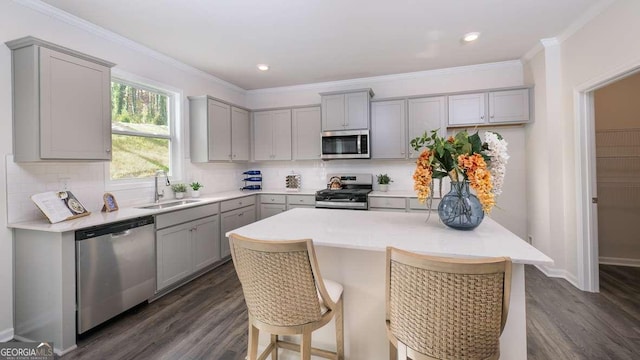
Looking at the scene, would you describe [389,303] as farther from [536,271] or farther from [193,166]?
[193,166]

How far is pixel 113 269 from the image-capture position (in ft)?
7.58

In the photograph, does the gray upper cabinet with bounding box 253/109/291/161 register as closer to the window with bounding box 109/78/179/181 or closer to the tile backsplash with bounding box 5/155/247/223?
the window with bounding box 109/78/179/181

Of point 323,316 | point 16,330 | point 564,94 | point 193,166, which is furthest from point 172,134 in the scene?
point 564,94

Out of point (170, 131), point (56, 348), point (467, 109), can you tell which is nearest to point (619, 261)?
point (467, 109)

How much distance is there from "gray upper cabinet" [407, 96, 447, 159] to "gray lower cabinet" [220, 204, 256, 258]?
97.0 inches

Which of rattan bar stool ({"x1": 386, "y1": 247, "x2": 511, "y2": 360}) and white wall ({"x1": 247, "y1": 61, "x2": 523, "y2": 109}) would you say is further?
white wall ({"x1": 247, "y1": 61, "x2": 523, "y2": 109})

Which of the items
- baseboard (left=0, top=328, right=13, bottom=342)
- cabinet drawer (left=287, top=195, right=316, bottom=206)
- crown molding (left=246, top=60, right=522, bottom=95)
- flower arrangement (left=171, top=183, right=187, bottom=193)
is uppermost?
crown molding (left=246, top=60, right=522, bottom=95)

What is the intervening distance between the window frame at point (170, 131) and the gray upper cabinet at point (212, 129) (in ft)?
0.57

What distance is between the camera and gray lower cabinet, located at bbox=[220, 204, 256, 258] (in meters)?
3.70

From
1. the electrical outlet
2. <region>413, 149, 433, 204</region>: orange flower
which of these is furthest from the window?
<region>413, 149, 433, 204</region>: orange flower

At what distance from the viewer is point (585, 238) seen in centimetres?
285

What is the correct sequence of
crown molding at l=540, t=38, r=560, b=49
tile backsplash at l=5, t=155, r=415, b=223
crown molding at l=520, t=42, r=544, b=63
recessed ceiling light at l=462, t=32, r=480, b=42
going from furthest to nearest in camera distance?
crown molding at l=520, t=42, r=544, b=63
crown molding at l=540, t=38, r=560, b=49
recessed ceiling light at l=462, t=32, r=480, b=42
tile backsplash at l=5, t=155, r=415, b=223

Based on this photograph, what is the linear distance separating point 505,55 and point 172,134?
4371 mm

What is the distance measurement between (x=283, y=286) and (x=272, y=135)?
368 centimetres
